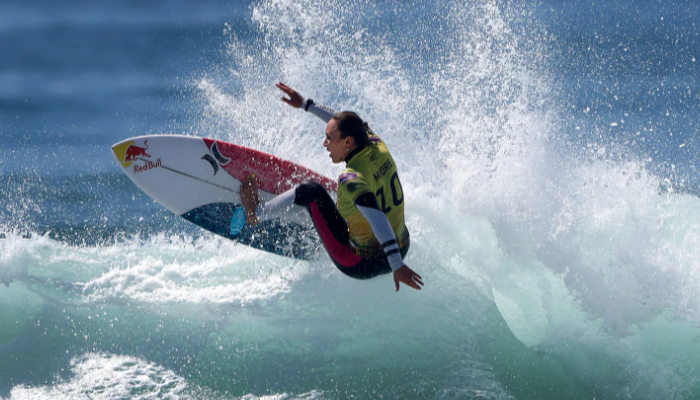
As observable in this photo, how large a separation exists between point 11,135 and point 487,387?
34.1ft

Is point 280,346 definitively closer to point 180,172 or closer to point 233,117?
point 180,172

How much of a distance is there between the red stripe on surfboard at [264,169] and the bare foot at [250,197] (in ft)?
0.16

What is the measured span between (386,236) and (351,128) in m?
0.76

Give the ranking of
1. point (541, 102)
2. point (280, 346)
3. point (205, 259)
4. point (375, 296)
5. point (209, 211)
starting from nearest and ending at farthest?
point (280, 346) < point (375, 296) < point (209, 211) < point (205, 259) < point (541, 102)

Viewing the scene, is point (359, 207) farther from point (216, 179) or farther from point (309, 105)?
point (216, 179)

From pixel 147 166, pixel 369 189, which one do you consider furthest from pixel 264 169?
pixel 369 189

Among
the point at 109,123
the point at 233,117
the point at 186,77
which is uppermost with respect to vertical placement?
the point at 186,77

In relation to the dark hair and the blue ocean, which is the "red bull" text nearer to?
the blue ocean

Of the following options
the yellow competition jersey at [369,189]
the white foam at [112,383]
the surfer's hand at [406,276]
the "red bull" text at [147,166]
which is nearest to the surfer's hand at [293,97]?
the yellow competition jersey at [369,189]

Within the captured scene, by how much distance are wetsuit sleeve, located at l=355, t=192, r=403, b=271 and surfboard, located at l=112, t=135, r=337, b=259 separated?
1.65 meters

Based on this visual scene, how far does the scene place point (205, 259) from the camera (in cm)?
568

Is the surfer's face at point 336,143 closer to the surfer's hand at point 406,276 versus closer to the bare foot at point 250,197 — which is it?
the surfer's hand at point 406,276

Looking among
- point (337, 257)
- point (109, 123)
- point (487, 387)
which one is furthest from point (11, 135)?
point (487, 387)

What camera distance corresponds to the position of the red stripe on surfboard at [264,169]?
198 inches
